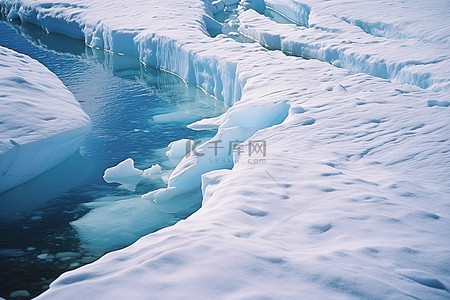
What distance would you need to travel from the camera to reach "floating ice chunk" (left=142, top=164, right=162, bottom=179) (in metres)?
5.55

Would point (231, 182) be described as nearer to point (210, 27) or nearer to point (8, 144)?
point (8, 144)

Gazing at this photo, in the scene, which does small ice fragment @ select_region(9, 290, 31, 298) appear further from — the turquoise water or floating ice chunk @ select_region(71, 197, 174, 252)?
floating ice chunk @ select_region(71, 197, 174, 252)

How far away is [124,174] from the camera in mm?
5488

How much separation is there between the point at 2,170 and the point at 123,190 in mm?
1263

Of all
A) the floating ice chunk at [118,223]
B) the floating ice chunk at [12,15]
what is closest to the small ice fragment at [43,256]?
the floating ice chunk at [118,223]

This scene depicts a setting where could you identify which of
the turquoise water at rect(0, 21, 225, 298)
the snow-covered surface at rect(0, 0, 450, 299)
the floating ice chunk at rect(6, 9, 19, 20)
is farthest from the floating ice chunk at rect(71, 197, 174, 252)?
the floating ice chunk at rect(6, 9, 19, 20)

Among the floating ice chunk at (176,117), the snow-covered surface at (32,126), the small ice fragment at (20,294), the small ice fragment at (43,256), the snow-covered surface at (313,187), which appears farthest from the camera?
the floating ice chunk at (176,117)

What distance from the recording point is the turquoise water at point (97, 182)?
162 inches

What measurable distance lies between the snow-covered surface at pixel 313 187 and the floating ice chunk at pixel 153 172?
1.89ft

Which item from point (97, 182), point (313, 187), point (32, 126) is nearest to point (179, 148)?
point (97, 182)

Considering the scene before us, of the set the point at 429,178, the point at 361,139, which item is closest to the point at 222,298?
the point at 429,178

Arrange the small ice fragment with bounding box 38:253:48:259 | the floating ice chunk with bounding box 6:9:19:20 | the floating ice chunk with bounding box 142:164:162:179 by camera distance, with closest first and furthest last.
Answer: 1. the small ice fragment with bounding box 38:253:48:259
2. the floating ice chunk with bounding box 142:164:162:179
3. the floating ice chunk with bounding box 6:9:19:20

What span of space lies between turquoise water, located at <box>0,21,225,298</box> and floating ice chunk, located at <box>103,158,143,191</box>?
0.11m

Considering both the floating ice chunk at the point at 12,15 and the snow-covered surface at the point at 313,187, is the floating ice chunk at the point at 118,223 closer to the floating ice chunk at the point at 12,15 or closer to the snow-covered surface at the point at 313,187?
the snow-covered surface at the point at 313,187
